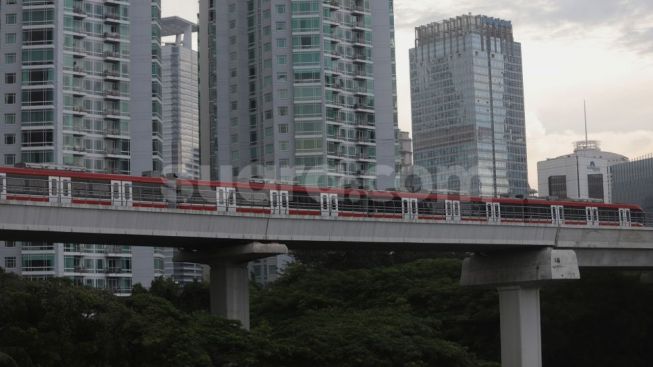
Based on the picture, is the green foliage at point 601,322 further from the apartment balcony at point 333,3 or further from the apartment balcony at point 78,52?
the apartment balcony at point 333,3

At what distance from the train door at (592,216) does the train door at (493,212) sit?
7.37 m

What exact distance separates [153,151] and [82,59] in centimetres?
1188

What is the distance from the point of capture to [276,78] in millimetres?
125125

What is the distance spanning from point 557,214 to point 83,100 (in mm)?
57258

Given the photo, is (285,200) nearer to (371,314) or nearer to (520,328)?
(371,314)

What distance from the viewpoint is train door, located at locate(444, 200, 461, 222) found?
6297 cm

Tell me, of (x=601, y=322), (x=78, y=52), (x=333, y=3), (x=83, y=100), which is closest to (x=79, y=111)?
(x=83, y=100)

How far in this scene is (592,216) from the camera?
71688 mm

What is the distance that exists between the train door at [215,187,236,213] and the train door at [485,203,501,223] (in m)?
17.5

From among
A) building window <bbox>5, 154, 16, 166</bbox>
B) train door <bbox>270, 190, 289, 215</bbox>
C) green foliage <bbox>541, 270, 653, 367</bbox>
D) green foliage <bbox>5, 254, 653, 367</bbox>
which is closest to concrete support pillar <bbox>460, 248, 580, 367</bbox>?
green foliage <bbox>5, 254, 653, 367</bbox>

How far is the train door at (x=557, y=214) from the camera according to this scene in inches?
2660

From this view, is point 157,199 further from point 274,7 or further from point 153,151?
point 274,7

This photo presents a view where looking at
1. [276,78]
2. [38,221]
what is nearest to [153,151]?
[276,78]

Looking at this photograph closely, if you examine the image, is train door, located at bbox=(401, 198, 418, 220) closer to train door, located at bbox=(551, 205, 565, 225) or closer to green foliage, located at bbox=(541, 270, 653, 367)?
train door, located at bbox=(551, 205, 565, 225)
